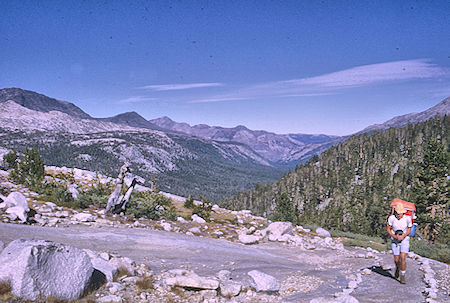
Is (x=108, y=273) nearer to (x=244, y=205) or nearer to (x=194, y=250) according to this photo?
(x=194, y=250)

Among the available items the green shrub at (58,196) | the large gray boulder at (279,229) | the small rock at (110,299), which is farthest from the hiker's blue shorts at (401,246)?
the green shrub at (58,196)

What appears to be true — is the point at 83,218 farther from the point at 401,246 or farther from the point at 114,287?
the point at 401,246

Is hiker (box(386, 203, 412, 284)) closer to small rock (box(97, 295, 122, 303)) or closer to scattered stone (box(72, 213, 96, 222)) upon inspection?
small rock (box(97, 295, 122, 303))

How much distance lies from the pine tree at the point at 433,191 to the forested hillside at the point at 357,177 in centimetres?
5617

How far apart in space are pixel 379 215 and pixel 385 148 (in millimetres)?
117206

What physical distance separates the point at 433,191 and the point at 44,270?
183 ft

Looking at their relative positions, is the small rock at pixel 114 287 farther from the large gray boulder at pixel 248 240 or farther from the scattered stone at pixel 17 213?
the large gray boulder at pixel 248 240

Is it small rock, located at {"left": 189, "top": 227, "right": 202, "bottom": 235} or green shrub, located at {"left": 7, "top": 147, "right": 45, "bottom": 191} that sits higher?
green shrub, located at {"left": 7, "top": 147, "right": 45, "bottom": 191}

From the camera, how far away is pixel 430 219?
4550 centimetres

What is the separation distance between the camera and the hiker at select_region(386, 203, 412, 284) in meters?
12.4

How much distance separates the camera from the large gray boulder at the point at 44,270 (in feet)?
24.2

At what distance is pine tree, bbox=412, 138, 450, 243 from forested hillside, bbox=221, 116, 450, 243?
56.2 meters

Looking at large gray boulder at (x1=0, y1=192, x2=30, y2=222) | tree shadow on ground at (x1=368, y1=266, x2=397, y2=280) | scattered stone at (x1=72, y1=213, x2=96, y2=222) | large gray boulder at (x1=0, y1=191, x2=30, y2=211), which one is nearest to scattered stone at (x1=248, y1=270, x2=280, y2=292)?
tree shadow on ground at (x1=368, y1=266, x2=397, y2=280)

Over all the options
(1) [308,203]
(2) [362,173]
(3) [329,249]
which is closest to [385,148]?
(2) [362,173]
